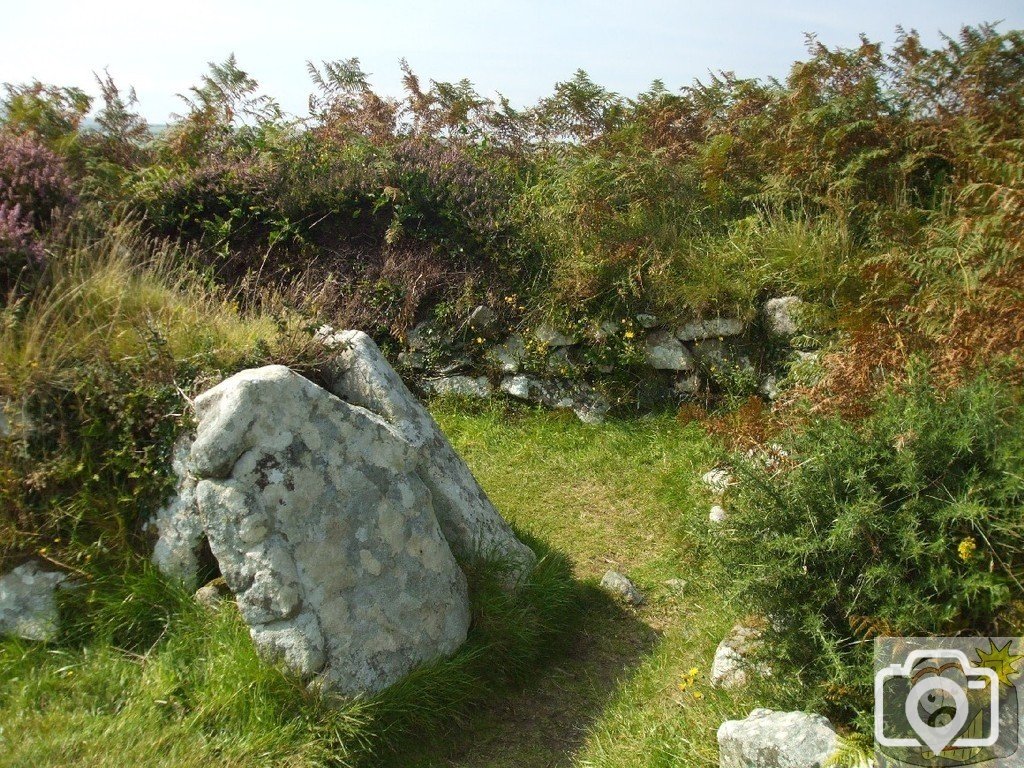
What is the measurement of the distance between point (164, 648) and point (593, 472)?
3.86 meters

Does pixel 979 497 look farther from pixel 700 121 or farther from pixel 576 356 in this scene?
pixel 700 121

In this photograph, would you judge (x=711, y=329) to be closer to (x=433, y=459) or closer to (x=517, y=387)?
(x=517, y=387)

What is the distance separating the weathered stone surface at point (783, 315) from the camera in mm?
7531

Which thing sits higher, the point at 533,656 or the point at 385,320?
the point at 385,320

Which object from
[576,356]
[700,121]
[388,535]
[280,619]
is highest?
[700,121]

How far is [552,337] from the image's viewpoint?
828cm

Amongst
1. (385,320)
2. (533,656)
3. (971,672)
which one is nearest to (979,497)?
(971,672)

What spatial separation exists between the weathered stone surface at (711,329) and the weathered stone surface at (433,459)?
134 inches

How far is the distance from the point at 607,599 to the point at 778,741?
2.15 m

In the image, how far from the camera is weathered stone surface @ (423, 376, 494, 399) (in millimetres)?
8344

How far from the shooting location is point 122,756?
3.67 metres

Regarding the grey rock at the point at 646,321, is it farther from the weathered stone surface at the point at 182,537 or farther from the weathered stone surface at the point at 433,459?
the weathered stone surface at the point at 182,537

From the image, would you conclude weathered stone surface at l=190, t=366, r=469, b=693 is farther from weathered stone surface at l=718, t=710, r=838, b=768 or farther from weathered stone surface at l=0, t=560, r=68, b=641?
weathered stone surface at l=718, t=710, r=838, b=768

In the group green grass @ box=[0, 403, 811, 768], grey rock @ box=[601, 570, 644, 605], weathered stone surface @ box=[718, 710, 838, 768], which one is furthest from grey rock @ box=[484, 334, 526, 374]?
weathered stone surface @ box=[718, 710, 838, 768]
